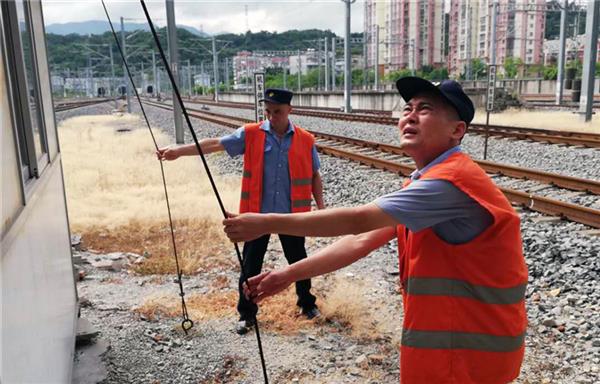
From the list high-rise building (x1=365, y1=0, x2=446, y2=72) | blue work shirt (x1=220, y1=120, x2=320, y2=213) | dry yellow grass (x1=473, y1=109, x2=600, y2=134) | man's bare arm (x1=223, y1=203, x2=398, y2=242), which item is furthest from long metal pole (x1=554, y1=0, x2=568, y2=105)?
high-rise building (x1=365, y1=0, x2=446, y2=72)

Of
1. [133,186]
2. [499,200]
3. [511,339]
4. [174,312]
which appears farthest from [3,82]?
[133,186]

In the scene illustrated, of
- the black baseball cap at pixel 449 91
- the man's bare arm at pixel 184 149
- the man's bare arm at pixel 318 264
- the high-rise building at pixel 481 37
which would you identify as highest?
the high-rise building at pixel 481 37

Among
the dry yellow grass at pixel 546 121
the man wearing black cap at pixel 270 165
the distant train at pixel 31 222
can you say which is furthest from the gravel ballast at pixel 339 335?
the dry yellow grass at pixel 546 121

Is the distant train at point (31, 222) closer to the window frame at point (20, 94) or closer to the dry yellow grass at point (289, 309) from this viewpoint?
the window frame at point (20, 94)

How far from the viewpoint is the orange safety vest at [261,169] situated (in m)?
4.75

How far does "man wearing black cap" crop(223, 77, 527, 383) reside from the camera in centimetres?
205

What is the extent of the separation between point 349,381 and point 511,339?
78.4 inches

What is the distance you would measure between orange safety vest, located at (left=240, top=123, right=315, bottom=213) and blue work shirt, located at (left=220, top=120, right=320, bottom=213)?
0.12 feet

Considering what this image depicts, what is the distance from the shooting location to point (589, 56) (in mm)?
20750

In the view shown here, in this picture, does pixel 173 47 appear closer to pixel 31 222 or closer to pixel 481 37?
pixel 31 222

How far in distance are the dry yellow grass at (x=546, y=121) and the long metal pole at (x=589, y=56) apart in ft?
2.15

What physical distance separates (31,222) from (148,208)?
702 cm

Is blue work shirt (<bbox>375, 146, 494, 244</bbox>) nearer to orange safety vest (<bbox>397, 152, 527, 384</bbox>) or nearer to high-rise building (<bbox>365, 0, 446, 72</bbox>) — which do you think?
orange safety vest (<bbox>397, 152, 527, 384</bbox>)

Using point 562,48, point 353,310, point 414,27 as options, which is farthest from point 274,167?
point 414,27
